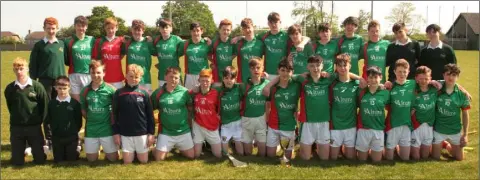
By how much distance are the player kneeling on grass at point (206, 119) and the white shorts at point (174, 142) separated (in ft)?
0.52

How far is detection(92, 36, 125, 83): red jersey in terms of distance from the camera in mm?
7668

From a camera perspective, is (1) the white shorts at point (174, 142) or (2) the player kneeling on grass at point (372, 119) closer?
(2) the player kneeling on grass at point (372, 119)

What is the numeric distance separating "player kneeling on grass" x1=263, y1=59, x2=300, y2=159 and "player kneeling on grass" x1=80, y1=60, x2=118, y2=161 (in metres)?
2.44

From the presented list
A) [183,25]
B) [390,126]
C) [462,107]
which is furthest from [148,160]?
[183,25]

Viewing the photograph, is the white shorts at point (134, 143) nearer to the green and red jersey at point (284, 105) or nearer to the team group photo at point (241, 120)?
the team group photo at point (241, 120)

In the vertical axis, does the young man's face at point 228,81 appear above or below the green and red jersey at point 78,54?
below

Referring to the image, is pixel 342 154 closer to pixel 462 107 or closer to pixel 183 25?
pixel 462 107

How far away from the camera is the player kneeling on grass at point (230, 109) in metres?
6.95

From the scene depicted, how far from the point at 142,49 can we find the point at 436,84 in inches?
196

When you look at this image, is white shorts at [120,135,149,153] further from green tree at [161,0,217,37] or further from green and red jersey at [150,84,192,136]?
green tree at [161,0,217,37]

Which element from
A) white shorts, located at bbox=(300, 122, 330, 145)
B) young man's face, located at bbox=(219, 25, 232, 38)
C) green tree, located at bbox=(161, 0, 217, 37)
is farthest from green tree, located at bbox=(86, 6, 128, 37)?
white shorts, located at bbox=(300, 122, 330, 145)

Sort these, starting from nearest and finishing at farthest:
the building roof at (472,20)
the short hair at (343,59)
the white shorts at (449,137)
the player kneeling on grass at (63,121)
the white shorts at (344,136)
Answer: the short hair at (343,59)
the player kneeling on grass at (63,121)
the white shorts at (344,136)
the white shorts at (449,137)
the building roof at (472,20)

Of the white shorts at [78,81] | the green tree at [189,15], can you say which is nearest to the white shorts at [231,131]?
the white shorts at [78,81]

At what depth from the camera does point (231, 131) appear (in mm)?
7152
